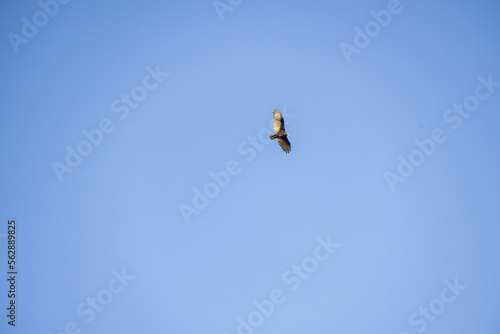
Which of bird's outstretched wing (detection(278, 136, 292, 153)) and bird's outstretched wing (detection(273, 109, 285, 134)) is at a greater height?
bird's outstretched wing (detection(273, 109, 285, 134))

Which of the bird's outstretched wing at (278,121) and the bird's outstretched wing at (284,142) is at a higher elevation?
the bird's outstretched wing at (278,121)

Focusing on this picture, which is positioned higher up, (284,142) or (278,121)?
(278,121)

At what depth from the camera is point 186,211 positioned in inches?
1492

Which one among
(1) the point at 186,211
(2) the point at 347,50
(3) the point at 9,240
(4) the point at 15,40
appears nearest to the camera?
(3) the point at 9,240

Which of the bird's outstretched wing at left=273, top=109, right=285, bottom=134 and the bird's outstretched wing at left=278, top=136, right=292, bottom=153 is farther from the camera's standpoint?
the bird's outstretched wing at left=278, top=136, right=292, bottom=153

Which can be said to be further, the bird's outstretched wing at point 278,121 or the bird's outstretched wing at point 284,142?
the bird's outstretched wing at point 284,142

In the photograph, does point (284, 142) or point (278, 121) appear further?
point (284, 142)

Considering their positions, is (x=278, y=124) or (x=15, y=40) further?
(x=15, y=40)

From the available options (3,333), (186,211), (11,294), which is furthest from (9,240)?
(3,333)

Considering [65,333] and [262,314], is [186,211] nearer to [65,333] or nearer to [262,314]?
[262,314]

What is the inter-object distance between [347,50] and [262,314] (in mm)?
25842

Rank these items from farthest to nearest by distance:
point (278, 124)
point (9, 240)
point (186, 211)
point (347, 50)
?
point (186, 211) → point (347, 50) → point (9, 240) → point (278, 124)

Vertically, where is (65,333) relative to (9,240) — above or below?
below

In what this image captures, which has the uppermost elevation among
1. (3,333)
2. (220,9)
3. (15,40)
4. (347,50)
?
(15,40)
